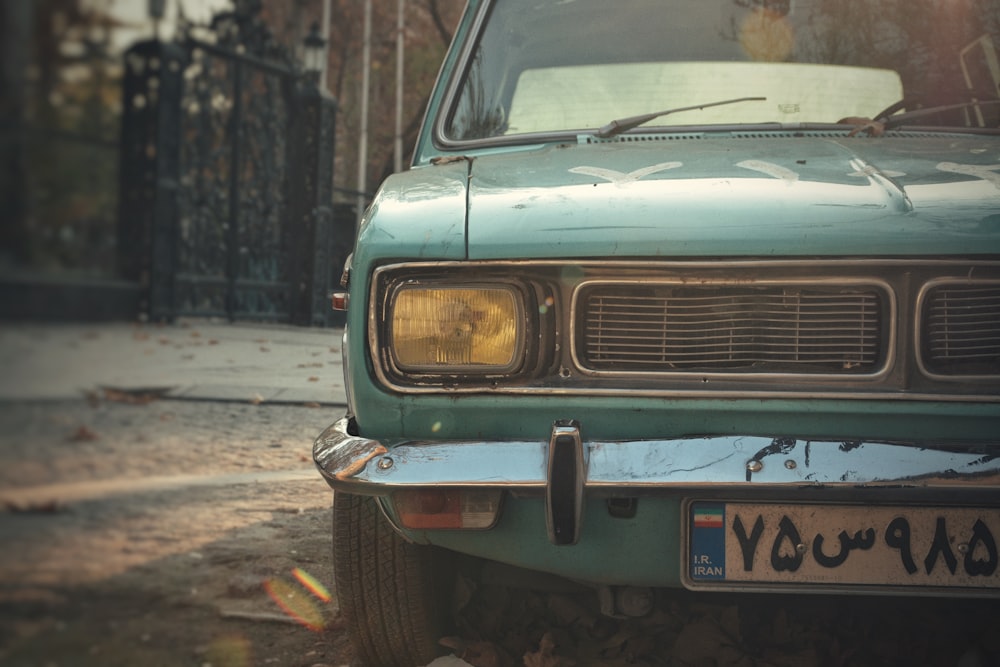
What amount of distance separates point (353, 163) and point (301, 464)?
22.8 m

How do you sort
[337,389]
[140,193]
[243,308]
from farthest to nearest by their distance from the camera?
1. [243,308]
2. [140,193]
3. [337,389]

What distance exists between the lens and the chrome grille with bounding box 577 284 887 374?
80.0 inches

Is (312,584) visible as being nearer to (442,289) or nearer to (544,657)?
(544,657)

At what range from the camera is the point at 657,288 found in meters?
2.07

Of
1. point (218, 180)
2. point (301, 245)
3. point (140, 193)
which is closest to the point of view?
point (140, 193)

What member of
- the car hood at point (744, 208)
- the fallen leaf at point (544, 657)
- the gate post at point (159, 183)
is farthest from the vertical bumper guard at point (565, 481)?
the gate post at point (159, 183)

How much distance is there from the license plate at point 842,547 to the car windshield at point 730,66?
132 cm

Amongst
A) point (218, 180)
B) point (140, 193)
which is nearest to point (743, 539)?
point (140, 193)

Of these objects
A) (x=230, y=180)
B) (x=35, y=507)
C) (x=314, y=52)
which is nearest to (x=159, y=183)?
(x=230, y=180)

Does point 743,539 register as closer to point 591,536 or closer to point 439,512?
point 591,536

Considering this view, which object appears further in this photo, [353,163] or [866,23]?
[353,163]

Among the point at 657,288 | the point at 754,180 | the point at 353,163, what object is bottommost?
the point at 657,288

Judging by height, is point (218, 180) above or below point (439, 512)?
above

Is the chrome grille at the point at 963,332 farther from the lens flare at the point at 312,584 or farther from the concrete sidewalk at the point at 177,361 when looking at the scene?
the lens flare at the point at 312,584
